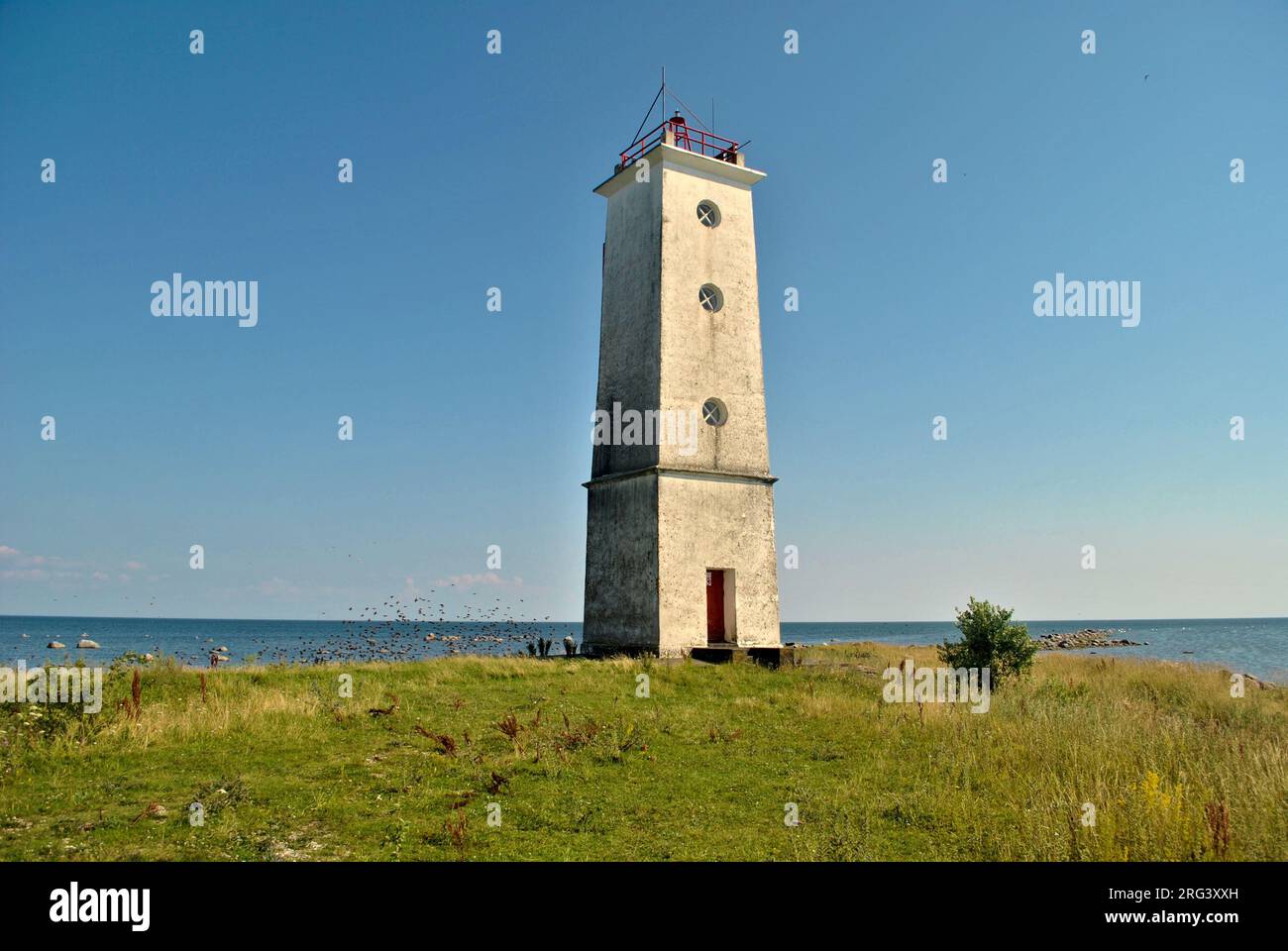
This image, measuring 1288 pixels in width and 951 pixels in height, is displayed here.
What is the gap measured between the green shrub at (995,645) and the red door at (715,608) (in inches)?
Answer: 249

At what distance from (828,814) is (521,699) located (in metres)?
8.58

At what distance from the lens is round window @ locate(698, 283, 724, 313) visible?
24.3 m

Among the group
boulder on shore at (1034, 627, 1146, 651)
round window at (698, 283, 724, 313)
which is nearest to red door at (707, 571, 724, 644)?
round window at (698, 283, 724, 313)

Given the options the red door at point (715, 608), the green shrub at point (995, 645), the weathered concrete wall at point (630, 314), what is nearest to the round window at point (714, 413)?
the weathered concrete wall at point (630, 314)

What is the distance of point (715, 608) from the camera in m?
23.6

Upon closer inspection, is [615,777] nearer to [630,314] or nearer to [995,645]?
[995,645]

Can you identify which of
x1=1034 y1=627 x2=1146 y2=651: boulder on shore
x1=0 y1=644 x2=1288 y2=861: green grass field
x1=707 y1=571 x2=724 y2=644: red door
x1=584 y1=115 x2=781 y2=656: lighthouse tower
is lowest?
x1=1034 y1=627 x2=1146 y2=651: boulder on shore

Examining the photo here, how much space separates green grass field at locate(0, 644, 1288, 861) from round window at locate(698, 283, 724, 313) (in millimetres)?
11974

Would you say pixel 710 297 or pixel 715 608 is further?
pixel 710 297

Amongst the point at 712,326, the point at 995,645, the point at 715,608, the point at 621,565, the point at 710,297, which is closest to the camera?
the point at 995,645

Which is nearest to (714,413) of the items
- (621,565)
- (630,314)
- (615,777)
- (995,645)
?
(630,314)

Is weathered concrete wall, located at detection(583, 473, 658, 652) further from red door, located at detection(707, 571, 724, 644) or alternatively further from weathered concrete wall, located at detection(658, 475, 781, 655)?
red door, located at detection(707, 571, 724, 644)

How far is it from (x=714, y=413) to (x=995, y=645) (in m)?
9.70

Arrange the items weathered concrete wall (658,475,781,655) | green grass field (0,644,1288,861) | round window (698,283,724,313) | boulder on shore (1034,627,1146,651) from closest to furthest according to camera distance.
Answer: green grass field (0,644,1288,861) < weathered concrete wall (658,475,781,655) < round window (698,283,724,313) < boulder on shore (1034,627,1146,651)
